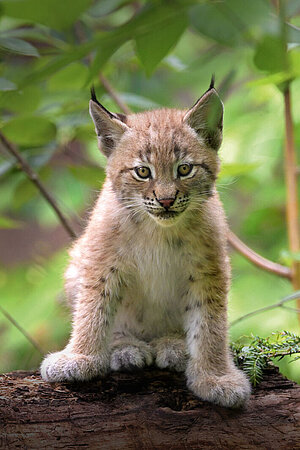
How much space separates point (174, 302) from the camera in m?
2.92

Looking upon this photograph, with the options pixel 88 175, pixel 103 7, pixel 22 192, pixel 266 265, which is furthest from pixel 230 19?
pixel 22 192

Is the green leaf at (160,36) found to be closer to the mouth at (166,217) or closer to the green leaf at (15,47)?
the green leaf at (15,47)

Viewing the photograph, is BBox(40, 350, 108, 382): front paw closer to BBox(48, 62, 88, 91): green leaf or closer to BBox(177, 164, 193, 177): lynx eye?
BBox(177, 164, 193, 177): lynx eye

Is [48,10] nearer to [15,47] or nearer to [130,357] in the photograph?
[15,47]

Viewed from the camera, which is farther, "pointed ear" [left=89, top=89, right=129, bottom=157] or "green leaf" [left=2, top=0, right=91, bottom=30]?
"pointed ear" [left=89, top=89, right=129, bottom=157]

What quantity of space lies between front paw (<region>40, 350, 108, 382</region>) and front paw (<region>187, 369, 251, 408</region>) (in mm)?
433

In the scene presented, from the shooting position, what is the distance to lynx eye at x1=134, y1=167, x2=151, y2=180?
271cm

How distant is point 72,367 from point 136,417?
1.44 ft

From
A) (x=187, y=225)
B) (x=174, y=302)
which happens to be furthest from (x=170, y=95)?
(x=174, y=302)

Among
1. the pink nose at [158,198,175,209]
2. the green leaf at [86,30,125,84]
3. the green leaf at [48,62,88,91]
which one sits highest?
the green leaf at [48,62,88,91]

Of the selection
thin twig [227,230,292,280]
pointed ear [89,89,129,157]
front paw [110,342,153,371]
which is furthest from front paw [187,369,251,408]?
pointed ear [89,89,129,157]

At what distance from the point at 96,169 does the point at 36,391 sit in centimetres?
168

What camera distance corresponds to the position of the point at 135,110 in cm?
406

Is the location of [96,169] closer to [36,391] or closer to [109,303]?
[109,303]
